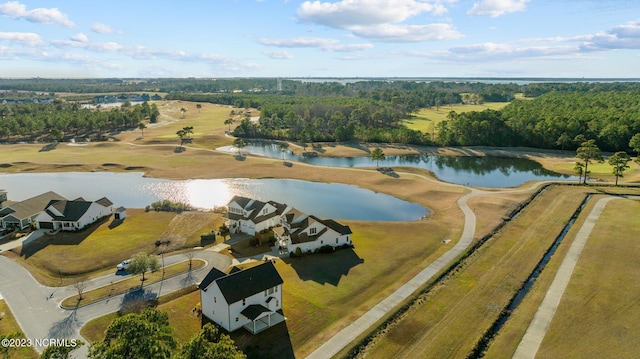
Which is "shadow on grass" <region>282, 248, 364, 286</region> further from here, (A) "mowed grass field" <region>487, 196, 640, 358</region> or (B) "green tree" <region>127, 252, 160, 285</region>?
(A) "mowed grass field" <region>487, 196, 640, 358</region>

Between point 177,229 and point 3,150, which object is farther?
point 3,150

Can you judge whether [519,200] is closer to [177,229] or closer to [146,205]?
[177,229]

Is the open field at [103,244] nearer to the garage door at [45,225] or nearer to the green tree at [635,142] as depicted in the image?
the garage door at [45,225]

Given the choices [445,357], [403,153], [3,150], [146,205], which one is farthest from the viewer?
[403,153]

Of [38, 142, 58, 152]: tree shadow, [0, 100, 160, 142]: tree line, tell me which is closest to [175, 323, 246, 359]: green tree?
[38, 142, 58, 152]: tree shadow

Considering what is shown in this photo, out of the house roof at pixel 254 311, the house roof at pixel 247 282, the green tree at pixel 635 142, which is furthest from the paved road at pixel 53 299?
the green tree at pixel 635 142

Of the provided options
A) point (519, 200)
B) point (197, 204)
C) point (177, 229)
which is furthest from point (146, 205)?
point (519, 200)
